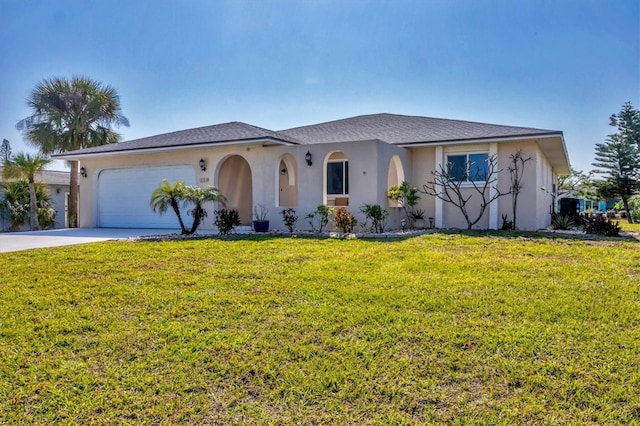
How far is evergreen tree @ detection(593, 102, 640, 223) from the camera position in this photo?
30922 mm

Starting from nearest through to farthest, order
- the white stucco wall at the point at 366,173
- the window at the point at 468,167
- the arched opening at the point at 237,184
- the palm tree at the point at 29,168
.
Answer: the white stucco wall at the point at 366,173 → the window at the point at 468,167 → the arched opening at the point at 237,184 → the palm tree at the point at 29,168

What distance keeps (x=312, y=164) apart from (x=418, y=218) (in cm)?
473

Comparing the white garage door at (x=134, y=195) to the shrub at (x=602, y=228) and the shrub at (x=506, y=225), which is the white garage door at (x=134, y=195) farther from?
the shrub at (x=602, y=228)

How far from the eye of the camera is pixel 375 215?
44.0ft

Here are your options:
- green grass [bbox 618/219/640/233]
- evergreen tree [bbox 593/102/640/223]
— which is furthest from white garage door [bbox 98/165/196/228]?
evergreen tree [bbox 593/102/640/223]

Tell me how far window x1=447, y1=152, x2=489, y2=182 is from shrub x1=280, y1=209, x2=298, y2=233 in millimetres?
6193

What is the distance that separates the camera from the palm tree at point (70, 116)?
23188mm

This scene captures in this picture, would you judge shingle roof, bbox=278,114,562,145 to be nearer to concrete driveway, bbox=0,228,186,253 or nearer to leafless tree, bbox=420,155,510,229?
leafless tree, bbox=420,155,510,229

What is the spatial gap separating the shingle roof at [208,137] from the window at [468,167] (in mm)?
6155

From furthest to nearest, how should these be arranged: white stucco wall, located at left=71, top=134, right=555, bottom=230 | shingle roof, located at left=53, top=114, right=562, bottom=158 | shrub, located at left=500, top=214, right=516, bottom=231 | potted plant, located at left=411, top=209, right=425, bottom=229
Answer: potted plant, located at left=411, top=209, right=425, bottom=229 → shingle roof, located at left=53, top=114, right=562, bottom=158 → shrub, located at left=500, top=214, right=516, bottom=231 → white stucco wall, located at left=71, top=134, right=555, bottom=230

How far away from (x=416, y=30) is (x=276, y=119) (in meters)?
10.4

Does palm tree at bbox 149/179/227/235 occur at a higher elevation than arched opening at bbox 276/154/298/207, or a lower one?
lower

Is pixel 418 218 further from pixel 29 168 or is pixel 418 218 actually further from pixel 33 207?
pixel 33 207

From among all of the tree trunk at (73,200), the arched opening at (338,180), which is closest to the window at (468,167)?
the arched opening at (338,180)
